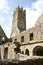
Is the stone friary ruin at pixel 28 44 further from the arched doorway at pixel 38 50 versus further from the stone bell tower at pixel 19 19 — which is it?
the stone bell tower at pixel 19 19

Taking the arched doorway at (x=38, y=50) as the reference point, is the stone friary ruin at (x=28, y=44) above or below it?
above

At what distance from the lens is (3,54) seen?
1886cm

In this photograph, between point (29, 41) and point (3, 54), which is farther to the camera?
point (29, 41)

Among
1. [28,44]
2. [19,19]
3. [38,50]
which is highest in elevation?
[19,19]

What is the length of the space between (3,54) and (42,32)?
249 inches

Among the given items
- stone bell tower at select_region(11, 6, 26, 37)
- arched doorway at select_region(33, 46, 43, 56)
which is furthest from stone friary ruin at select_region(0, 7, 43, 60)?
stone bell tower at select_region(11, 6, 26, 37)

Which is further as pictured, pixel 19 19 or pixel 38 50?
pixel 19 19

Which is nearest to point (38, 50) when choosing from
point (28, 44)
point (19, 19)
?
point (28, 44)

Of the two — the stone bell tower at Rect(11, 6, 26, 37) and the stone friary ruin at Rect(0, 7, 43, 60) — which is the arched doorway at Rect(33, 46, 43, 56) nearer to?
the stone friary ruin at Rect(0, 7, 43, 60)

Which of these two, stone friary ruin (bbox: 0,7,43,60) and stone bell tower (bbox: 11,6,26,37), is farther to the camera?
stone bell tower (bbox: 11,6,26,37)

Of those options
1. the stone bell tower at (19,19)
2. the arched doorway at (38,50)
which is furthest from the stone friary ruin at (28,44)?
the stone bell tower at (19,19)

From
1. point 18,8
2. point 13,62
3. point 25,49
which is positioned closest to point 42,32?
point 25,49

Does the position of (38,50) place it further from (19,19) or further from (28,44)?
(19,19)

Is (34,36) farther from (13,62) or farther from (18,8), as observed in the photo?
(18,8)
